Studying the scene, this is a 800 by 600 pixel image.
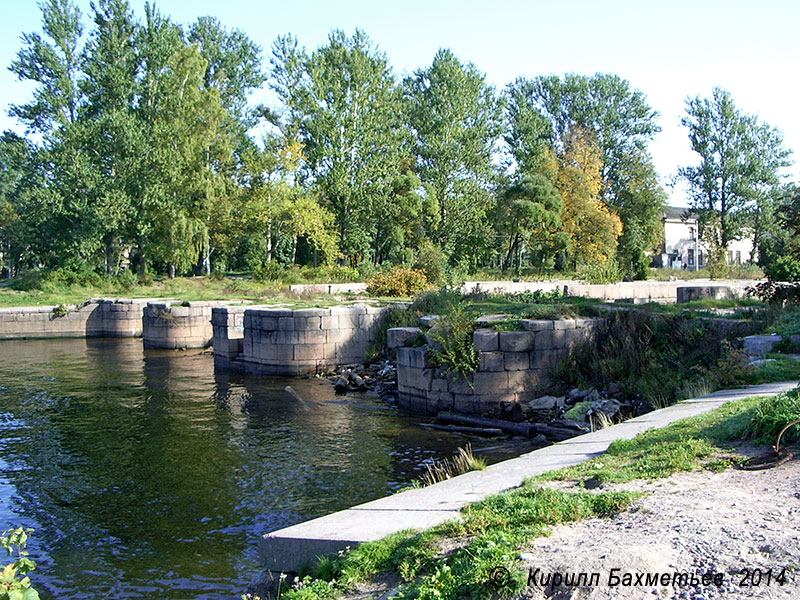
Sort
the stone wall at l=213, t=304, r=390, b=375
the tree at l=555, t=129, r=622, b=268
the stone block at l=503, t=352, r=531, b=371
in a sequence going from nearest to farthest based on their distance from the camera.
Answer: the stone block at l=503, t=352, r=531, b=371 → the stone wall at l=213, t=304, r=390, b=375 → the tree at l=555, t=129, r=622, b=268

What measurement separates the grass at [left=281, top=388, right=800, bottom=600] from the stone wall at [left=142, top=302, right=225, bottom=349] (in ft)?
65.1

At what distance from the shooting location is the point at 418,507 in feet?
18.3

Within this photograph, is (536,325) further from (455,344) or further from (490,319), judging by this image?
(455,344)

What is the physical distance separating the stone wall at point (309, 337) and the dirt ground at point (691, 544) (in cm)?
1354

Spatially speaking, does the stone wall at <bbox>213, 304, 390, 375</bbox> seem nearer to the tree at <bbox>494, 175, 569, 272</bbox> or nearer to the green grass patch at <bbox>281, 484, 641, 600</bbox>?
the green grass patch at <bbox>281, 484, 641, 600</bbox>

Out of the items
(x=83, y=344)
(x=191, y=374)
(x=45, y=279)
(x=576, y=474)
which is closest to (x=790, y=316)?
(x=576, y=474)

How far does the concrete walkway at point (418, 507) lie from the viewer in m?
5.04

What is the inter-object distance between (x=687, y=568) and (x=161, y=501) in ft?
21.3

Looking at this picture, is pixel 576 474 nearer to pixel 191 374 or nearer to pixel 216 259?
pixel 191 374

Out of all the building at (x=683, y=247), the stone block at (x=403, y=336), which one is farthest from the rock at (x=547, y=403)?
the building at (x=683, y=247)

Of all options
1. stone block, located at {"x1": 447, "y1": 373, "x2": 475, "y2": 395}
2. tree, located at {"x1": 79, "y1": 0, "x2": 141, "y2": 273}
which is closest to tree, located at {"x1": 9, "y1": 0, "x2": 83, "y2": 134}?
tree, located at {"x1": 79, "y1": 0, "x2": 141, "y2": 273}

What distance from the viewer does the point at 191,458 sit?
1055 cm

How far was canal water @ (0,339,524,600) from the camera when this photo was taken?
690cm

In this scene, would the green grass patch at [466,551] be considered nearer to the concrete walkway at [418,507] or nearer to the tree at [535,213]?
the concrete walkway at [418,507]
